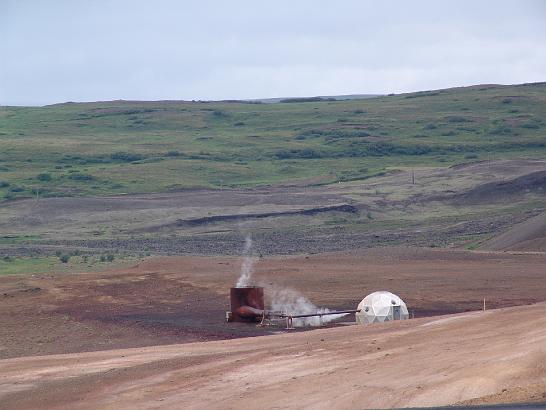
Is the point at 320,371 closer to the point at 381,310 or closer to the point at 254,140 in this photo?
the point at 381,310

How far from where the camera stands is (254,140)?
100062 millimetres

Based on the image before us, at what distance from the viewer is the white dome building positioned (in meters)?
26.4

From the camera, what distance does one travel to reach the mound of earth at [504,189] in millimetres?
65562

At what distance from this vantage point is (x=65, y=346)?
88.3ft

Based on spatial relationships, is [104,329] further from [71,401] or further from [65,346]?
[71,401]

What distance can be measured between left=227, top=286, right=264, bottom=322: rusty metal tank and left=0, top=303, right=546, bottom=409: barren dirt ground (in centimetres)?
503

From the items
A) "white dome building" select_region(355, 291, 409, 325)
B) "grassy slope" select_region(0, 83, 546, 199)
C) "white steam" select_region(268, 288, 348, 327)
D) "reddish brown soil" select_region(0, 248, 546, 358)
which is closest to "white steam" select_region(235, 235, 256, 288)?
Answer: "reddish brown soil" select_region(0, 248, 546, 358)

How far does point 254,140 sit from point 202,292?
66.9 metres

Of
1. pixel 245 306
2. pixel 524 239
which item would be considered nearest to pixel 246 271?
pixel 245 306

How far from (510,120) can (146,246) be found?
59033mm

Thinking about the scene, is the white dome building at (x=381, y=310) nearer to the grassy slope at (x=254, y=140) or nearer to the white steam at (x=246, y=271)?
the white steam at (x=246, y=271)

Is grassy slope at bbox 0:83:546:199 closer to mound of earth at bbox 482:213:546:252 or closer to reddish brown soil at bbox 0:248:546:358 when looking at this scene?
mound of earth at bbox 482:213:546:252

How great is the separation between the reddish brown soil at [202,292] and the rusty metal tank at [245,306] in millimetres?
404

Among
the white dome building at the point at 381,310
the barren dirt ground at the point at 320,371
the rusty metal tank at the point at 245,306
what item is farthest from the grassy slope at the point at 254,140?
the barren dirt ground at the point at 320,371
